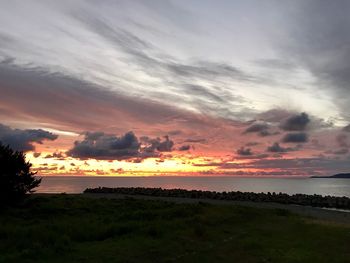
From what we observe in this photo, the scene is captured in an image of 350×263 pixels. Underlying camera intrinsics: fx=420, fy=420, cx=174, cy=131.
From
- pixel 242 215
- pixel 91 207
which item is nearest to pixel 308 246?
pixel 242 215

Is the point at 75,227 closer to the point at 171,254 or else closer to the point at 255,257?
the point at 171,254

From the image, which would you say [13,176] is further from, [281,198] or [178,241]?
[281,198]

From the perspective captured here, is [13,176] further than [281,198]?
No

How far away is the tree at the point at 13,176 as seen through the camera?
3956 cm

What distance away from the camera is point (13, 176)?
1581 inches

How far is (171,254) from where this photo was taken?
64.2ft

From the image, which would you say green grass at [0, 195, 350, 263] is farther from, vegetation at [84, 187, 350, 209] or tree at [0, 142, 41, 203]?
vegetation at [84, 187, 350, 209]

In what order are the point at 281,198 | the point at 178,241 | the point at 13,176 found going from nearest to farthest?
the point at 178,241 < the point at 13,176 < the point at 281,198

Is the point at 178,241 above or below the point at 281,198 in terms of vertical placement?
below

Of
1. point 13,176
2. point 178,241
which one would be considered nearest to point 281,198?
point 13,176

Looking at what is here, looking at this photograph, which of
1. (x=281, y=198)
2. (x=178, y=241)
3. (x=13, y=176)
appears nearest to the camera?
(x=178, y=241)

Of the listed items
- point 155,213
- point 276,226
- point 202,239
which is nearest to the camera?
point 202,239

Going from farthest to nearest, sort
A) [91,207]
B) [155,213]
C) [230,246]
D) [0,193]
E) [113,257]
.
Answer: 1. [91,207]
2. [0,193]
3. [155,213]
4. [230,246]
5. [113,257]

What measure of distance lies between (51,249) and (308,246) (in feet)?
43.7
